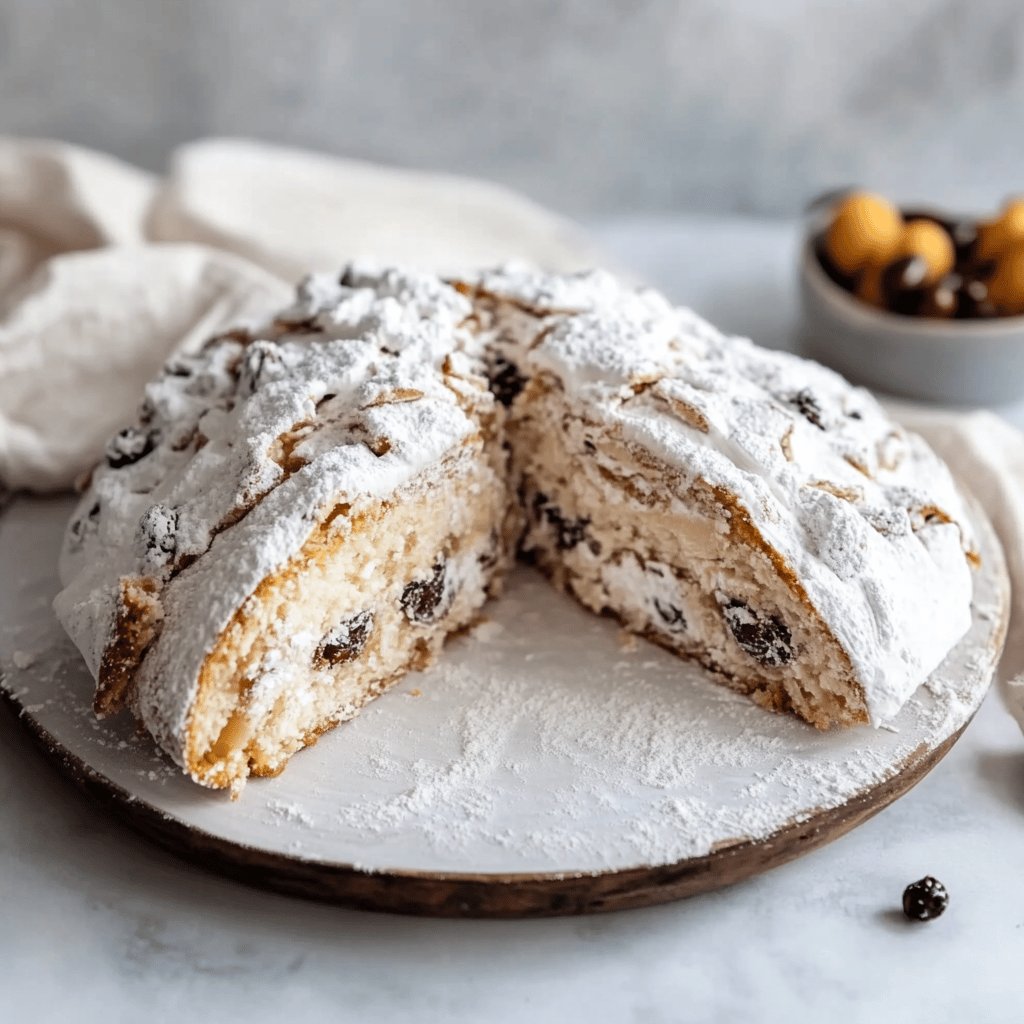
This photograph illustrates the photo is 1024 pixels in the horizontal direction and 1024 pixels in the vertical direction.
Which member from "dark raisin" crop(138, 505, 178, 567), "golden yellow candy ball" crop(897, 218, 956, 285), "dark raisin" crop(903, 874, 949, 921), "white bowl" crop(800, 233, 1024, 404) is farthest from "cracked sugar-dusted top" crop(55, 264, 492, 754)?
"golden yellow candy ball" crop(897, 218, 956, 285)

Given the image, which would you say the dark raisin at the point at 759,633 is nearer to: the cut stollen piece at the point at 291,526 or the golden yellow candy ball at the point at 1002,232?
the cut stollen piece at the point at 291,526

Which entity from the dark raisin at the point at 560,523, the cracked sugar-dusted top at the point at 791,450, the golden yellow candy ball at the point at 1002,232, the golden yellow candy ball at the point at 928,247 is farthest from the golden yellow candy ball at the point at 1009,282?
the dark raisin at the point at 560,523

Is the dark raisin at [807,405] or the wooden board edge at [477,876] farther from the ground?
the dark raisin at [807,405]

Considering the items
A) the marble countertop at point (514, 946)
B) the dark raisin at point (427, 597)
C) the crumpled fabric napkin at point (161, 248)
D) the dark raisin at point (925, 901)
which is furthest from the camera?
the crumpled fabric napkin at point (161, 248)

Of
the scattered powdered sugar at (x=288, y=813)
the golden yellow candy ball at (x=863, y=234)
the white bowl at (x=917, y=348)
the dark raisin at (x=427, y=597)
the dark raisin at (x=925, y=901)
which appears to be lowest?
the scattered powdered sugar at (x=288, y=813)

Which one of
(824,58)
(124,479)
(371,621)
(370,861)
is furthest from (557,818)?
(824,58)

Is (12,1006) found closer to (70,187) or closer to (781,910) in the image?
(781,910)

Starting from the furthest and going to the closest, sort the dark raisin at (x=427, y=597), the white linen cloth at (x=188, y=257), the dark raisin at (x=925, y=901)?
the white linen cloth at (x=188, y=257) → the dark raisin at (x=427, y=597) → the dark raisin at (x=925, y=901)

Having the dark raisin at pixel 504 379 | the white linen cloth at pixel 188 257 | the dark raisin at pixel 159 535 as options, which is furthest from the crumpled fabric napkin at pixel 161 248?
the dark raisin at pixel 159 535

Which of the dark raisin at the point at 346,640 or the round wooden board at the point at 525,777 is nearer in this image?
the round wooden board at the point at 525,777
